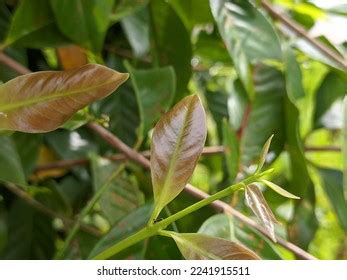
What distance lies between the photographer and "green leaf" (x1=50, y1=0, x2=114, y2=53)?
0.54m

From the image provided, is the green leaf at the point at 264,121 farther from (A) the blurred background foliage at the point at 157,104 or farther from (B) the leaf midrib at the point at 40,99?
(B) the leaf midrib at the point at 40,99

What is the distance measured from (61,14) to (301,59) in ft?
1.09

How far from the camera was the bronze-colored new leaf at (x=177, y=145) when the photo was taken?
411 millimetres

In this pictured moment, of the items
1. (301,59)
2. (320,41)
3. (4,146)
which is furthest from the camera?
(301,59)

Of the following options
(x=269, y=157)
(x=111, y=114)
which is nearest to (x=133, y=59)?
(x=111, y=114)

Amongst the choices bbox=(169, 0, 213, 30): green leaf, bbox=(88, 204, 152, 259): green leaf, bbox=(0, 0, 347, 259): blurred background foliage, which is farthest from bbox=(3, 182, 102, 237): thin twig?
bbox=(169, 0, 213, 30): green leaf

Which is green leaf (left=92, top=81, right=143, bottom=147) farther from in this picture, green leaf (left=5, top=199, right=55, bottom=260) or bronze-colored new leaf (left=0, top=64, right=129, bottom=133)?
bronze-colored new leaf (left=0, top=64, right=129, bottom=133)

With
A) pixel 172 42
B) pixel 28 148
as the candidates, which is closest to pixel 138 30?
pixel 172 42

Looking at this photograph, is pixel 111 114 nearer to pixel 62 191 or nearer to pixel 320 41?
pixel 62 191

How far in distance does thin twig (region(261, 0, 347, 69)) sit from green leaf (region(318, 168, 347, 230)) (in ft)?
0.42

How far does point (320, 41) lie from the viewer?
2.07 feet

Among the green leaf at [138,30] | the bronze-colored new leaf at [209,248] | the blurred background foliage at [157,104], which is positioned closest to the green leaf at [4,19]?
the blurred background foliage at [157,104]

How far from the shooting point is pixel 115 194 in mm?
602

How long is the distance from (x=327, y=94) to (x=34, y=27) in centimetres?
35
